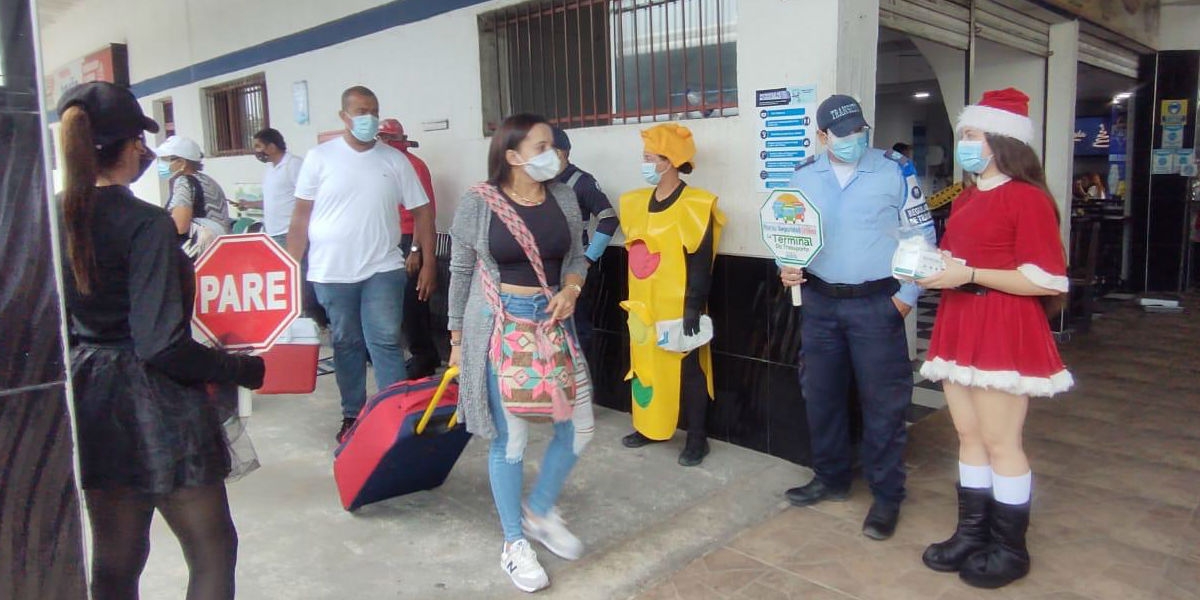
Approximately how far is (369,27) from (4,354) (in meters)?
5.06

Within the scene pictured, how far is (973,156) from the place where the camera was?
8.74 ft

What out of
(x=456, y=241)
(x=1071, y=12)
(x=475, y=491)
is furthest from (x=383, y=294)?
(x=1071, y=12)

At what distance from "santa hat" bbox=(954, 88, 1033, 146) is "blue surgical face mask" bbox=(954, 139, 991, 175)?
0.17ft

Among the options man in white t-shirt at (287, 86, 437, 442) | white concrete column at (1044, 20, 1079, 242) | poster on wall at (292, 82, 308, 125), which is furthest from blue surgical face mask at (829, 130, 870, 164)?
poster on wall at (292, 82, 308, 125)

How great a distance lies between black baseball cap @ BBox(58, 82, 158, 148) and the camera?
5.90ft

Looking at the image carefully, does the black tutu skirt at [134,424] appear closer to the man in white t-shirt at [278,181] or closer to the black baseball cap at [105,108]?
the black baseball cap at [105,108]

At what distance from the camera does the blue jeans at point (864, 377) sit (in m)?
3.15

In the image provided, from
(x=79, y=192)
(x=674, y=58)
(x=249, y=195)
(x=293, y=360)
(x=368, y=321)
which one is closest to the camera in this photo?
(x=79, y=192)

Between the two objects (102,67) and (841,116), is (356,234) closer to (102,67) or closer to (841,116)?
(841,116)

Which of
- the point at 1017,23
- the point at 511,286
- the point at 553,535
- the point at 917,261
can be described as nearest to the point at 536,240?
the point at 511,286

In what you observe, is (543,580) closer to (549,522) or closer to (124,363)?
(549,522)

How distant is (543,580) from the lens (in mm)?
2836

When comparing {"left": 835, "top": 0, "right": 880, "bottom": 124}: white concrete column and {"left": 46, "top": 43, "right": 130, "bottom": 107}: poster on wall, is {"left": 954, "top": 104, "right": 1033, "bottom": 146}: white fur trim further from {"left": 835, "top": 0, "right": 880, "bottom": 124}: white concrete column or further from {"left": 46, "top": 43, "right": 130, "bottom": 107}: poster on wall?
{"left": 46, "top": 43, "right": 130, "bottom": 107}: poster on wall

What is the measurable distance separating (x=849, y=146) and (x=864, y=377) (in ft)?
2.84
